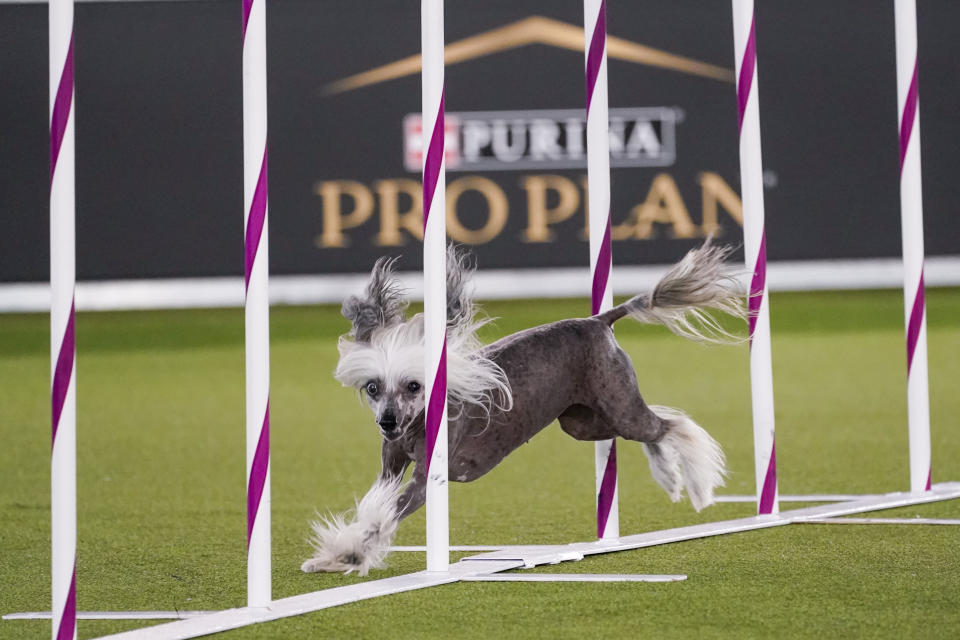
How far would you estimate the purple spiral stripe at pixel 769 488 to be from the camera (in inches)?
148

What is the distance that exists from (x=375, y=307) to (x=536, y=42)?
6738 millimetres

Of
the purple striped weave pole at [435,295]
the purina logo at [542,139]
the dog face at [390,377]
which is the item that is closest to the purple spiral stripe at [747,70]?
the purple striped weave pole at [435,295]

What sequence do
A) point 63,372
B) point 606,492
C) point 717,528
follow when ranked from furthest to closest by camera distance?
point 717,528
point 606,492
point 63,372

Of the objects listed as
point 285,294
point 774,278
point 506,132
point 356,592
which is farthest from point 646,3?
point 356,592

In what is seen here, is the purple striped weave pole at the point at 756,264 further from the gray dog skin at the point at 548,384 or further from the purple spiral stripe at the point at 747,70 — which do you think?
the gray dog skin at the point at 548,384

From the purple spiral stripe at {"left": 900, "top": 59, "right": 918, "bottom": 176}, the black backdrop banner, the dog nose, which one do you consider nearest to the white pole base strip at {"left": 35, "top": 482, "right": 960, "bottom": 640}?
the dog nose

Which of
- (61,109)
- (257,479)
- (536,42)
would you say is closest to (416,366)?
(257,479)

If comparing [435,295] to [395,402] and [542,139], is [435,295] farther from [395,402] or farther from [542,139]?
[542,139]

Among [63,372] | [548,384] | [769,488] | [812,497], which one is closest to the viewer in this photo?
[63,372]

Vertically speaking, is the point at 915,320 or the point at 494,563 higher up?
the point at 915,320

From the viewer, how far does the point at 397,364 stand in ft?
10.3

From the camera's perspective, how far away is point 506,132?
372 inches

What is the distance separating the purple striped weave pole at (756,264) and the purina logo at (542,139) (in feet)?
18.1

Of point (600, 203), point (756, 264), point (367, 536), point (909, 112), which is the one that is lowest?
point (367, 536)
